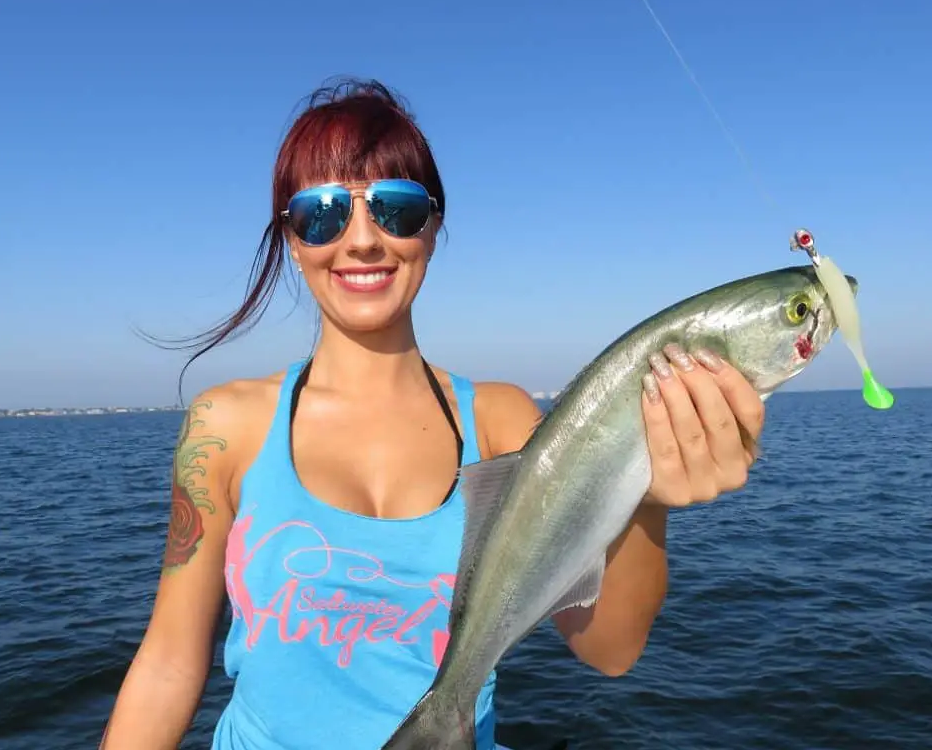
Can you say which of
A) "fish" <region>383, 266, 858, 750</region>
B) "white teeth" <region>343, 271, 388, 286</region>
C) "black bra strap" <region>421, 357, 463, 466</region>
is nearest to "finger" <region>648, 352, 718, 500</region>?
"fish" <region>383, 266, 858, 750</region>

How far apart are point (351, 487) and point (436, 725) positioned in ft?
3.68

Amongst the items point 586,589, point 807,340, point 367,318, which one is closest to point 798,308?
point 807,340

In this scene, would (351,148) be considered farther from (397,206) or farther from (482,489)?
(482,489)

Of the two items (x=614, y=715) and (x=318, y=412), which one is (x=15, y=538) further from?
(x=318, y=412)

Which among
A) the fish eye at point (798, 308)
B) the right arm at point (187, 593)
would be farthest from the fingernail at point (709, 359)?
the right arm at point (187, 593)

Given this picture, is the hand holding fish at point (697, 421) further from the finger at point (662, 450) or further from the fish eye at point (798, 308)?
the fish eye at point (798, 308)

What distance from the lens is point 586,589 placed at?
3.12 meters

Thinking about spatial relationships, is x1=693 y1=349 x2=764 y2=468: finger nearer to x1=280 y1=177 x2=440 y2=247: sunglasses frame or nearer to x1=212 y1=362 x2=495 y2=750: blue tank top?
x1=212 y1=362 x2=495 y2=750: blue tank top

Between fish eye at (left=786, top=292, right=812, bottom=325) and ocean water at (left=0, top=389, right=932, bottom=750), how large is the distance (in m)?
9.18

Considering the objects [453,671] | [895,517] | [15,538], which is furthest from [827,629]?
[15,538]

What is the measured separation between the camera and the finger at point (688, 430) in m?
2.82

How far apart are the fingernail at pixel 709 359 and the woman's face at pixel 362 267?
4.83ft

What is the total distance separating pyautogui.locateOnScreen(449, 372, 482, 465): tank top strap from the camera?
3590 millimetres

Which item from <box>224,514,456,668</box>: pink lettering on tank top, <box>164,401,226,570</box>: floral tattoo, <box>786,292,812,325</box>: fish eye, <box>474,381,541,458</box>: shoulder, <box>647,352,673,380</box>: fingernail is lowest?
<box>224,514,456,668</box>: pink lettering on tank top
